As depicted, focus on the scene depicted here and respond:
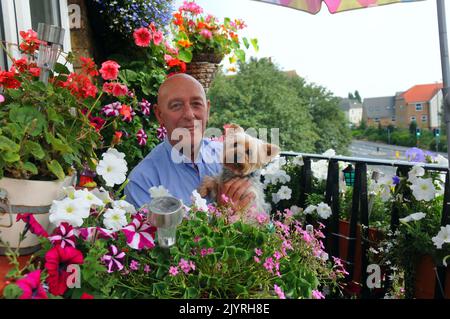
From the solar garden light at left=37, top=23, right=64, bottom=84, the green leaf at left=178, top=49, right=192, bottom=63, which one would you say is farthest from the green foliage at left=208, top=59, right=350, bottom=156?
the solar garden light at left=37, top=23, right=64, bottom=84

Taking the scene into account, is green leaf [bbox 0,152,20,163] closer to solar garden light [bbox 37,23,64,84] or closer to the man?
solar garden light [bbox 37,23,64,84]

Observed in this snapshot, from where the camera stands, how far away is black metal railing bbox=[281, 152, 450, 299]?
1.69 metres

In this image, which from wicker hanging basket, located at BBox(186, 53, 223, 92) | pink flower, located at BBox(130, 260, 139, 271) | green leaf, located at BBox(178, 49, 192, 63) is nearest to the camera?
pink flower, located at BBox(130, 260, 139, 271)

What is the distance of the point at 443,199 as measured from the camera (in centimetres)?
174

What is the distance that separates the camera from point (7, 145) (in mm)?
770

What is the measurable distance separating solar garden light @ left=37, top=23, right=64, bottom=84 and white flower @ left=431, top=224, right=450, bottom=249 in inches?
61.4

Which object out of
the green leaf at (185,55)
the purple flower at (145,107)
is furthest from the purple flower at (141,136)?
the green leaf at (185,55)

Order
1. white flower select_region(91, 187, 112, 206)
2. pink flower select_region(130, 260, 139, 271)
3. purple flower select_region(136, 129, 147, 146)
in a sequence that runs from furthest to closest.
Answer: purple flower select_region(136, 129, 147, 146)
white flower select_region(91, 187, 112, 206)
pink flower select_region(130, 260, 139, 271)

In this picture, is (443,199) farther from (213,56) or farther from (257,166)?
(213,56)

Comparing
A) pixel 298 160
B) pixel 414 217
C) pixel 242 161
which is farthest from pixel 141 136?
pixel 414 217

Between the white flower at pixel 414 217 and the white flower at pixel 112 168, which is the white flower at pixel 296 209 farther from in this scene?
the white flower at pixel 112 168

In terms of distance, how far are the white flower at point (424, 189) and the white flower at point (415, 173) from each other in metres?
0.02
